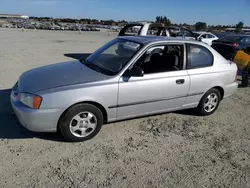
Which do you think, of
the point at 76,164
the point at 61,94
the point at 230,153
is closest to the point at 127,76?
the point at 61,94

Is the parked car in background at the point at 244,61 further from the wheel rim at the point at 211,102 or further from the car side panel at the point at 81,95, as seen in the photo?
the car side panel at the point at 81,95

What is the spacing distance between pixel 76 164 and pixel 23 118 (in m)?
0.98

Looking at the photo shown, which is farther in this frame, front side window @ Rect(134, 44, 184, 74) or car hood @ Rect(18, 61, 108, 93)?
front side window @ Rect(134, 44, 184, 74)

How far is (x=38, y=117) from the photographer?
308cm

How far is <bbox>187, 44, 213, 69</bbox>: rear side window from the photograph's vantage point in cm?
414

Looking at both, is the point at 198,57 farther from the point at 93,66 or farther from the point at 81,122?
the point at 81,122

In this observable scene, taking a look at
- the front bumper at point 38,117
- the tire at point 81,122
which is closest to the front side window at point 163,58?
the tire at point 81,122

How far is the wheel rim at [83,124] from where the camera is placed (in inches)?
132

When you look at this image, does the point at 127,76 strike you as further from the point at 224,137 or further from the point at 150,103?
the point at 224,137

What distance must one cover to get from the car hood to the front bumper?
0.28m

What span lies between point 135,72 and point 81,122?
3.66 ft

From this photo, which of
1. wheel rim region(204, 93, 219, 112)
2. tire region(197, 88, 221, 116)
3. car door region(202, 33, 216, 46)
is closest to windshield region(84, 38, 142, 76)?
tire region(197, 88, 221, 116)

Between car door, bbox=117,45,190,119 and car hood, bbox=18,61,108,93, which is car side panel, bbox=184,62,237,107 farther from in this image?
car hood, bbox=18,61,108,93

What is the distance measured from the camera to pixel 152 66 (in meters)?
3.96
